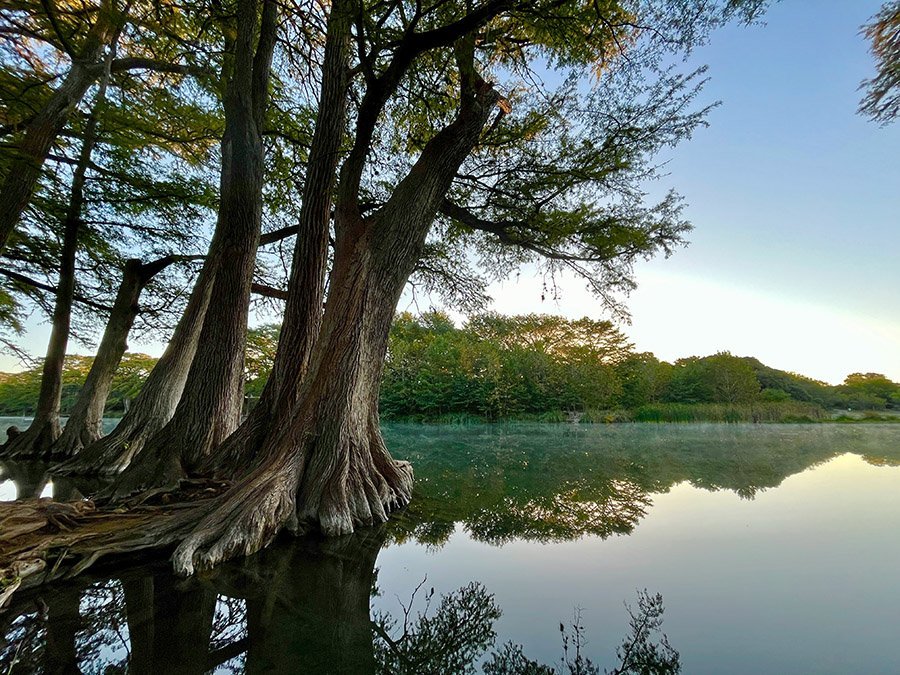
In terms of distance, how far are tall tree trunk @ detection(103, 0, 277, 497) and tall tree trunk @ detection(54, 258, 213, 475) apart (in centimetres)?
160

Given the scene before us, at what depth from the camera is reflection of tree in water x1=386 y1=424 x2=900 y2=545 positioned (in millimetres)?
3975

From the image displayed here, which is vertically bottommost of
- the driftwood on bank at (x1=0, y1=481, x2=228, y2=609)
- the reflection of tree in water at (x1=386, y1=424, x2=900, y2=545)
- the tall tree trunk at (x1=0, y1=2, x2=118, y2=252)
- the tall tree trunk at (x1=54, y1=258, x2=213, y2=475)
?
the reflection of tree in water at (x1=386, y1=424, x2=900, y2=545)

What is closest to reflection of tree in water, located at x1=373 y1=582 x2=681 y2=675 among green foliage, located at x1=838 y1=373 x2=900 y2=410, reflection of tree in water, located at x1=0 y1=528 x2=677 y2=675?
reflection of tree in water, located at x1=0 y1=528 x2=677 y2=675

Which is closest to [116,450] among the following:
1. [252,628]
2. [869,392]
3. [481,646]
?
[252,628]

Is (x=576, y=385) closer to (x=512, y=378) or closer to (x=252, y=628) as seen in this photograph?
(x=512, y=378)

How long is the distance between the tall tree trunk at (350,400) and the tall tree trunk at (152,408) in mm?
3280

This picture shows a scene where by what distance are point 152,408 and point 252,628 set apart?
578 centimetres

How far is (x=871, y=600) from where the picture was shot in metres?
2.25

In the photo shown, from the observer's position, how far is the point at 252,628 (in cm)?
187

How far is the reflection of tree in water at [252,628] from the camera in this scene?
160 centimetres

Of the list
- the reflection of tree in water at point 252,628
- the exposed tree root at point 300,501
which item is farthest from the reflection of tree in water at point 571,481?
the reflection of tree in water at point 252,628

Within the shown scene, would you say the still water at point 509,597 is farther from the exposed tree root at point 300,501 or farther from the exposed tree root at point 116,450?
the exposed tree root at point 116,450

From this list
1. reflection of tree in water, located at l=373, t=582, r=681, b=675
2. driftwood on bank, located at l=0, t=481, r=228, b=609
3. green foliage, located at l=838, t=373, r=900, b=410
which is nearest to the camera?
reflection of tree in water, located at l=373, t=582, r=681, b=675

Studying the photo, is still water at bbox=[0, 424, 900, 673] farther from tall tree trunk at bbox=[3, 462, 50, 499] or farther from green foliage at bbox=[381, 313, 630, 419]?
green foliage at bbox=[381, 313, 630, 419]
